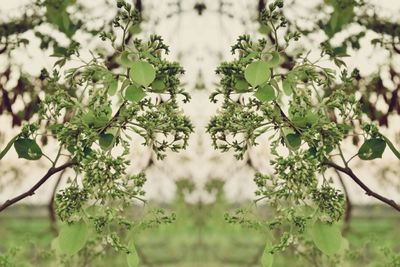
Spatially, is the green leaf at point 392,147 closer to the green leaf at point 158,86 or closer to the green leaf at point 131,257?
the green leaf at point 158,86

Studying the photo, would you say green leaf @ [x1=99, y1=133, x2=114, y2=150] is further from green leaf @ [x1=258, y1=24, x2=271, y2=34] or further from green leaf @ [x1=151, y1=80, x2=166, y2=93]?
green leaf @ [x1=258, y1=24, x2=271, y2=34]

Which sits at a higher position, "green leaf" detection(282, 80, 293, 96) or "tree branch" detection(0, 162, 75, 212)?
"green leaf" detection(282, 80, 293, 96)

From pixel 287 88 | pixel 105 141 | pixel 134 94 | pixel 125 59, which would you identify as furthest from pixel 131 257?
pixel 287 88

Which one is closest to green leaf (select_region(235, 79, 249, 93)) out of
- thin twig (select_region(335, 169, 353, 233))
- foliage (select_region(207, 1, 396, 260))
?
foliage (select_region(207, 1, 396, 260))

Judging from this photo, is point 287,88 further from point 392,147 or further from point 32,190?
point 32,190

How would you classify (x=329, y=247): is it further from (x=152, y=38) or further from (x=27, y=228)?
(x=27, y=228)

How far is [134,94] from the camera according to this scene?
2154 millimetres

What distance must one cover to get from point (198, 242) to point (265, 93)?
0.68 metres

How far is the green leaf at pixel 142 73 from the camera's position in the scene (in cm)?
213

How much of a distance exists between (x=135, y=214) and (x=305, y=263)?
75cm

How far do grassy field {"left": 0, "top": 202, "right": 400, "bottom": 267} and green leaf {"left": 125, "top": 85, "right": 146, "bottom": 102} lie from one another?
1.91 ft

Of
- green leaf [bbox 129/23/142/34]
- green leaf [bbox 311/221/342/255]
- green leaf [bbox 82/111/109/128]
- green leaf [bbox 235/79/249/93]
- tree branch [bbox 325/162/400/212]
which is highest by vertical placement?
green leaf [bbox 129/23/142/34]

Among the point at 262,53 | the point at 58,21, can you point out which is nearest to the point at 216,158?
the point at 262,53

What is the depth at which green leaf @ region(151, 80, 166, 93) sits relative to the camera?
2.21 m
